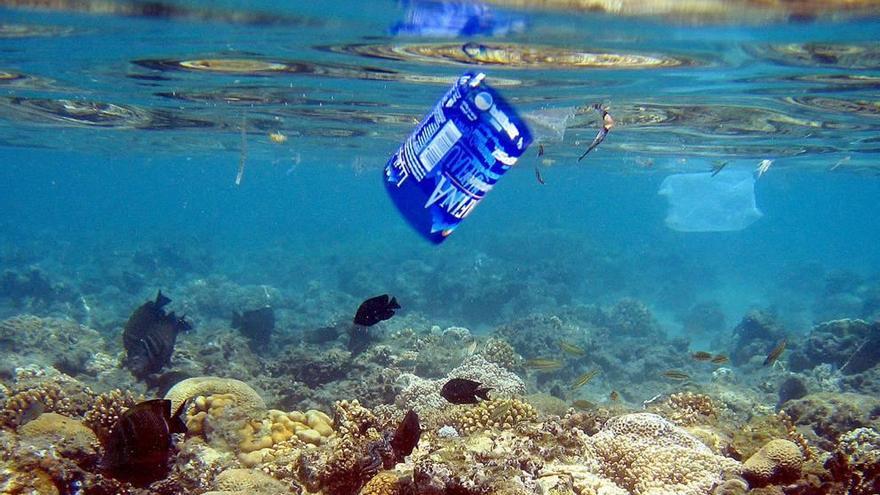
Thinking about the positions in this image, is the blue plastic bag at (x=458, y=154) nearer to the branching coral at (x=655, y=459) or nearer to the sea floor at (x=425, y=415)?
the sea floor at (x=425, y=415)

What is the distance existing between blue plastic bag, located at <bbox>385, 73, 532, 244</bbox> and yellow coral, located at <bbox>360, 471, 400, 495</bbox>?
260 cm

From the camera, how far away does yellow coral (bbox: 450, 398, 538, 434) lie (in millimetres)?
7484

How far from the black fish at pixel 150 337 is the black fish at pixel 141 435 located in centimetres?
672

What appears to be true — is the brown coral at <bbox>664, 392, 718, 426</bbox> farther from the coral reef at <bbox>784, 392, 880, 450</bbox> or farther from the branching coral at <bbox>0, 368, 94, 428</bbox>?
the branching coral at <bbox>0, 368, 94, 428</bbox>

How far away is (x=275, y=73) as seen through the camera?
13633mm

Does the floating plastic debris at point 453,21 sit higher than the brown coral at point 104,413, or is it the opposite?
the floating plastic debris at point 453,21

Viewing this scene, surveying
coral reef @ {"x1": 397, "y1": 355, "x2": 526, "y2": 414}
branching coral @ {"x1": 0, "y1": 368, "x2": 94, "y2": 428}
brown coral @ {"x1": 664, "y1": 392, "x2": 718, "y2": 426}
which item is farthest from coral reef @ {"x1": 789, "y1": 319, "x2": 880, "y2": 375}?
branching coral @ {"x1": 0, "y1": 368, "x2": 94, "y2": 428}

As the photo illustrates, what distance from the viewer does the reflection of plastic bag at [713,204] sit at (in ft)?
115

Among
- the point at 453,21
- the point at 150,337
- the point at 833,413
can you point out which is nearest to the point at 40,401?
the point at 150,337

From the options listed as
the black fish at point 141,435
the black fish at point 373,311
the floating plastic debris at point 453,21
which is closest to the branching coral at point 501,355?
the floating plastic debris at point 453,21

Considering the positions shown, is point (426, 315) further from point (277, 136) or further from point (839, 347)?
point (839, 347)

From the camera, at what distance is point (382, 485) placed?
504 centimetres

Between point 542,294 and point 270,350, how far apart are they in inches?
585

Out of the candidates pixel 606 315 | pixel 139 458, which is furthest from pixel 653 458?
pixel 606 315
